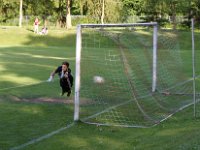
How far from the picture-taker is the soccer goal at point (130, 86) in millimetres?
13570

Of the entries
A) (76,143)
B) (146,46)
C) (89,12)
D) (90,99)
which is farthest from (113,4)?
(76,143)

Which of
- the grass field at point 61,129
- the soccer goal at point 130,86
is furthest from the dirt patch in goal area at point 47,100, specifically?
the soccer goal at point 130,86

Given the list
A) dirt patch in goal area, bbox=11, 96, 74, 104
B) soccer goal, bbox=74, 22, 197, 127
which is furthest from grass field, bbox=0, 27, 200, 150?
soccer goal, bbox=74, 22, 197, 127

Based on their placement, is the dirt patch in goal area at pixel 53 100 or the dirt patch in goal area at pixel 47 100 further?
the dirt patch in goal area at pixel 47 100

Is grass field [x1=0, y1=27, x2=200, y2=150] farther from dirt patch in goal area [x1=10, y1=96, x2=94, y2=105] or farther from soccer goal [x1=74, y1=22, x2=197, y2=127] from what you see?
soccer goal [x1=74, y1=22, x2=197, y2=127]

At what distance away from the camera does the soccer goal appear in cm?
1357

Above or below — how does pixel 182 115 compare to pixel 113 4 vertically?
below

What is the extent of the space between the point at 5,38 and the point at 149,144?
45859 millimetres

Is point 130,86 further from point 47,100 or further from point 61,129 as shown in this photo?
point 61,129

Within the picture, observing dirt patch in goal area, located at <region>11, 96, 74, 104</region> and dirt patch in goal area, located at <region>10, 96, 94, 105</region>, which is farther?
dirt patch in goal area, located at <region>11, 96, 74, 104</region>

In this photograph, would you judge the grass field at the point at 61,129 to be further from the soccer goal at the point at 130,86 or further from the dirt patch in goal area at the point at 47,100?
the soccer goal at the point at 130,86

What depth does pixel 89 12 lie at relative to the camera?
72688 mm

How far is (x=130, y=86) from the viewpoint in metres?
20.5

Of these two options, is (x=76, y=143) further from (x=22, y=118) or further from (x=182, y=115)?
(x=182, y=115)
